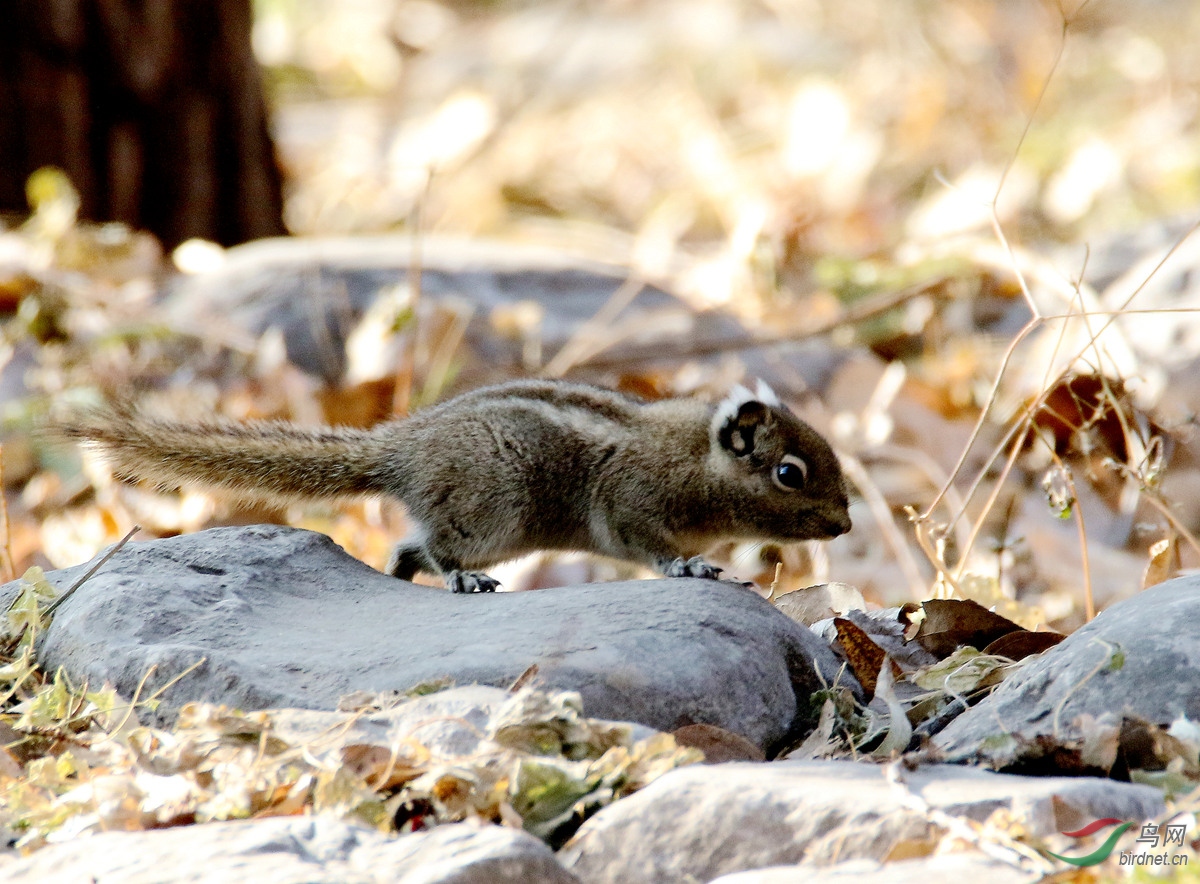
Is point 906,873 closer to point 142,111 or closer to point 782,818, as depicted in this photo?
point 782,818

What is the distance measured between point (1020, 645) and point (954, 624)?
0.69 feet

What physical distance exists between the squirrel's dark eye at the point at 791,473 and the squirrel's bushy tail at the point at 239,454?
1392mm

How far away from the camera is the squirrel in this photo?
4.65 meters

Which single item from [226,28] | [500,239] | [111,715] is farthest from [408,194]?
[111,715]

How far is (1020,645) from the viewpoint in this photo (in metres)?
3.85

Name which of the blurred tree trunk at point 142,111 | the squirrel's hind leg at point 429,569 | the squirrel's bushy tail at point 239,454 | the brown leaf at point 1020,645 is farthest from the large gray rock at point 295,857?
the blurred tree trunk at point 142,111

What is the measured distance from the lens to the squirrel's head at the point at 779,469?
15.8 feet

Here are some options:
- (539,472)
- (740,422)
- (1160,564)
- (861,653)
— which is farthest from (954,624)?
(539,472)

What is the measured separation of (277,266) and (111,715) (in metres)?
6.03

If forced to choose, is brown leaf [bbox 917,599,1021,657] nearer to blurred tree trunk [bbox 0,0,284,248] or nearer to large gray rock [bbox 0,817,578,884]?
large gray rock [bbox 0,817,578,884]

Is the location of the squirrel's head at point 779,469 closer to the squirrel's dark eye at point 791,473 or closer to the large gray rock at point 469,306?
the squirrel's dark eye at point 791,473

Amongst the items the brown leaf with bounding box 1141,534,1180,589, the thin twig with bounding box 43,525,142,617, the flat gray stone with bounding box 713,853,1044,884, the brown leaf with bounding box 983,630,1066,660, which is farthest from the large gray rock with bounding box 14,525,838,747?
the brown leaf with bounding box 1141,534,1180,589

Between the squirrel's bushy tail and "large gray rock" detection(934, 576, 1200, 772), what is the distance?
7.74ft

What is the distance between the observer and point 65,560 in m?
6.43
